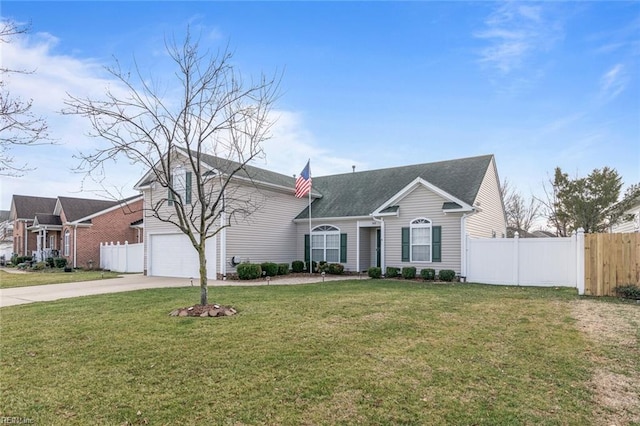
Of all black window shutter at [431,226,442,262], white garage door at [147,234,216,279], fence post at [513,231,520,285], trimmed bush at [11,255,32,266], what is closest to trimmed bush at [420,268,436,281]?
black window shutter at [431,226,442,262]

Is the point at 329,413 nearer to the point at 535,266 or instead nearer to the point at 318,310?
the point at 318,310

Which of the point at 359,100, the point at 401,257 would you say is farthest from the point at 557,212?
the point at 359,100

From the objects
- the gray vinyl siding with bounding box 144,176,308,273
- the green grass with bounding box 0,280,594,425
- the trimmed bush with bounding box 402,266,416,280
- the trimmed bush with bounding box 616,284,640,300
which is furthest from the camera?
the gray vinyl siding with bounding box 144,176,308,273

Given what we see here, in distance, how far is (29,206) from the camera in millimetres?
34906

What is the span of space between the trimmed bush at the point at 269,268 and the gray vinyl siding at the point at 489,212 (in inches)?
341

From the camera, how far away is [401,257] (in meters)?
17.0

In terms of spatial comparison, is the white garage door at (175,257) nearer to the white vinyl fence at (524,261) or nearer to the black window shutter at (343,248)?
the black window shutter at (343,248)

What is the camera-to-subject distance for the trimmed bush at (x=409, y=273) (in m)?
16.0

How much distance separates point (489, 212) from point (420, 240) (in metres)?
4.51

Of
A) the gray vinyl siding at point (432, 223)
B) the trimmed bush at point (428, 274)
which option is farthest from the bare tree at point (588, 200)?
the trimmed bush at point (428, 274)

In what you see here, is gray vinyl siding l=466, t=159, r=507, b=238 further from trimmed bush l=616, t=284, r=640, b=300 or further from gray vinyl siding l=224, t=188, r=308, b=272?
gray vinyl siding l=224, t=188, r=308, b=272

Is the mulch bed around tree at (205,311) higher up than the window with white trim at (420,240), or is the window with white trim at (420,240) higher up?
the window with white trim at (420,240)

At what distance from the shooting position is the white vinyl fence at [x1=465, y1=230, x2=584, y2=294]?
13.2 meters

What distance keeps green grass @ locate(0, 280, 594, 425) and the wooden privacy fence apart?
2.80m
